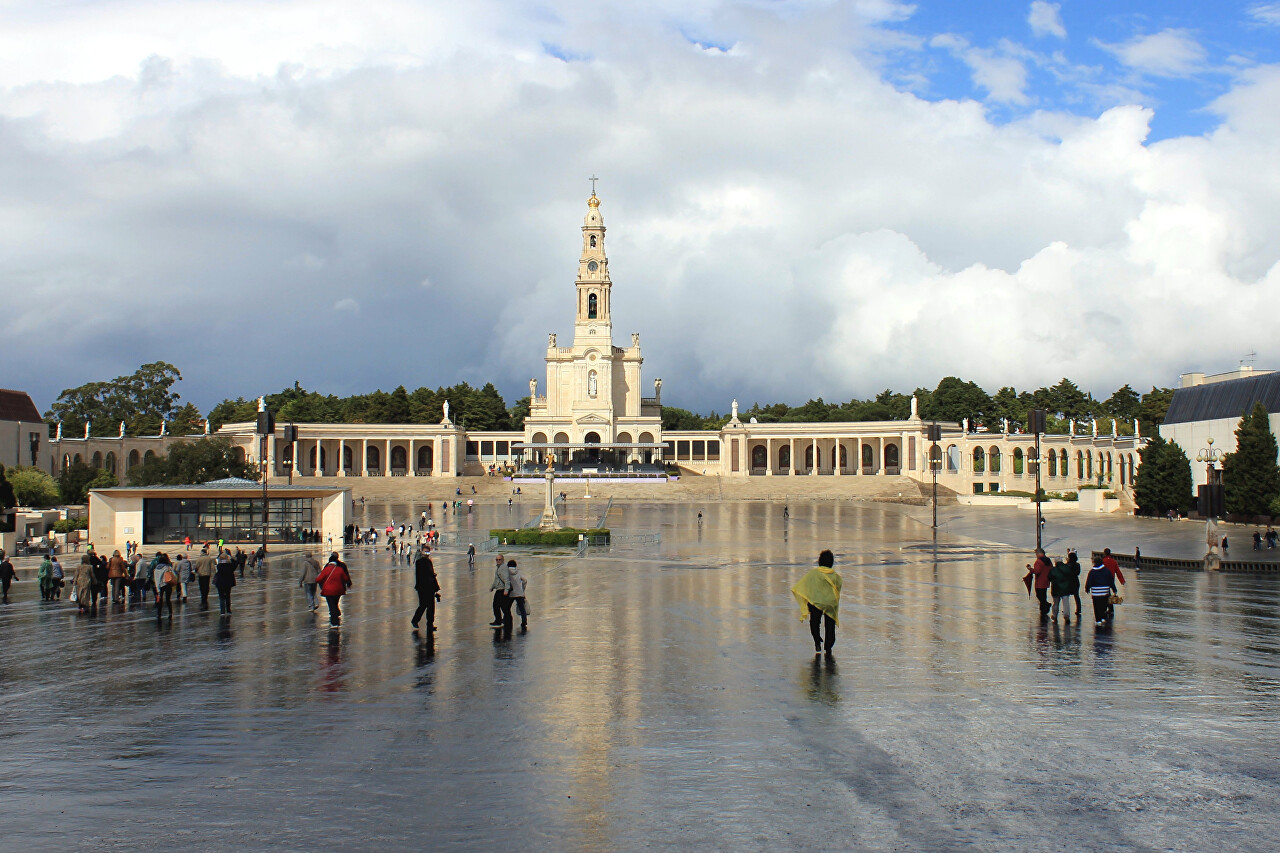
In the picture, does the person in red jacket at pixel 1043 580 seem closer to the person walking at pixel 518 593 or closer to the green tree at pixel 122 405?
the person walking at pixel 518 593

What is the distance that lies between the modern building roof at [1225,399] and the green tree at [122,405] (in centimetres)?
11045

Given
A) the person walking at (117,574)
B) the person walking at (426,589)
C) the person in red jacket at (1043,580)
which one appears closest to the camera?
the person walking at (426,589)

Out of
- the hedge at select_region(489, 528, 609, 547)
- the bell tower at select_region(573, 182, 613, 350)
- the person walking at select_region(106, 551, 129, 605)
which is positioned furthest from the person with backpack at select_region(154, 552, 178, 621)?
the bell tower at select_region(573, 182, 613, 350)

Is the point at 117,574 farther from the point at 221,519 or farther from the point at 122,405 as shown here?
the point at 122,405

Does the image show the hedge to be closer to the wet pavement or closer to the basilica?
the wet pavement

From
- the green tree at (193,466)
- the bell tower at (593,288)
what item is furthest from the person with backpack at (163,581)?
the bell tower at (593,288)

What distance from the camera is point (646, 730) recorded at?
10.9 meters

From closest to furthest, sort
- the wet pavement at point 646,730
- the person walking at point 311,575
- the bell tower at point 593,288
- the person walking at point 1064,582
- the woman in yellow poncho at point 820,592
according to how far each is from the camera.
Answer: the wet pavement at point 646,730 < the woman in yellow poncho at point 820,592 < the person walking at point 1064,582 < the person walking at point 311,575 < the bell tower at point 593,288

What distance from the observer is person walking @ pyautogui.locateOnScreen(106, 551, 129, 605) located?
75.4 ft

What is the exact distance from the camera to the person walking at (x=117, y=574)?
75.4 ft

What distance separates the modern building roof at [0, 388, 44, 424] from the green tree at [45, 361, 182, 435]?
31971 mm

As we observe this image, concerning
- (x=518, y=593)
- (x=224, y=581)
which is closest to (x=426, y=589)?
(x=518, y=593)

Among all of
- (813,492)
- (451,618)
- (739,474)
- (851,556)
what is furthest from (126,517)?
(739,474)

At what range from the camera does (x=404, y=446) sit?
118 meters
